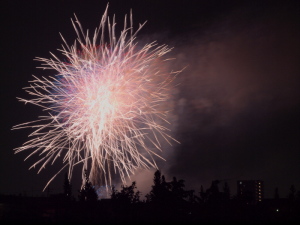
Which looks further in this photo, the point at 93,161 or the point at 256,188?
the point at 256,188

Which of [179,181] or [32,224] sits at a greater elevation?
[179,181]

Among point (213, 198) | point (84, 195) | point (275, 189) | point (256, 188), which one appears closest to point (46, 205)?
point (84, 195)

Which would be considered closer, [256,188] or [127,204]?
[127,204]

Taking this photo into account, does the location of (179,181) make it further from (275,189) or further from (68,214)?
(275,189)

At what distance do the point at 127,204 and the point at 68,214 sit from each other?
9087 millimetres

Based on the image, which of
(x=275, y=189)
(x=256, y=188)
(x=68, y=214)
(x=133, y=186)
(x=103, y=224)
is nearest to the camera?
(x=103, y=224)

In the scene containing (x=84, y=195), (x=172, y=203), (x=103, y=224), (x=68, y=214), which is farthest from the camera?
(x=84, y=195)

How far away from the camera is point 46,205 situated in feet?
141

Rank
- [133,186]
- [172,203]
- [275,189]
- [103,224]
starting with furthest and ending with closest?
[275,189] < [133,186] < [172,203] < [103,224]

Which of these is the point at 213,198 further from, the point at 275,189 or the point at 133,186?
the point at 275,189

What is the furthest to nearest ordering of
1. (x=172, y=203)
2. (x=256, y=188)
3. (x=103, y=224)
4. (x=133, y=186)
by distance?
1. (x=256, y=188)
2. (x=133, y=186)
3. (x=172, y=203)
4. (x=103, y=224)

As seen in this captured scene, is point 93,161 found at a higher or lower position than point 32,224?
higher

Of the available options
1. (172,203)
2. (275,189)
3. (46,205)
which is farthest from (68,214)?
(275,189)

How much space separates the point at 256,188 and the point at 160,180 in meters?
127
